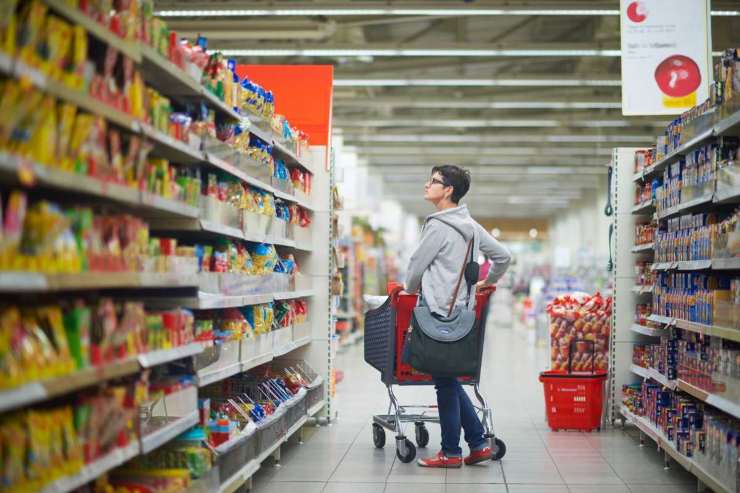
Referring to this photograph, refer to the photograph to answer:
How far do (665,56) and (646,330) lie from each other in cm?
252

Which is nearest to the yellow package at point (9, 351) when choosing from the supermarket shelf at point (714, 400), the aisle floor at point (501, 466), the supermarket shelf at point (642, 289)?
the aisle floor at point (501, 466)

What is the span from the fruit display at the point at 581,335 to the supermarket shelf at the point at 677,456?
0.53 meters

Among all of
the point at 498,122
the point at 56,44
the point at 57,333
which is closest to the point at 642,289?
the point at 57,333

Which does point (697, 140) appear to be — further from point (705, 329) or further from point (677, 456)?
point (677, 456)

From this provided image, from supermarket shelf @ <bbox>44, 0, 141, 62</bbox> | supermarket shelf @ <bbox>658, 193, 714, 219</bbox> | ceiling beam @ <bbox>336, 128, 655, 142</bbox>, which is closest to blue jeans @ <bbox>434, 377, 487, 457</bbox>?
supermarket shelf @ <bbox>658, 193, 714, 219</bbox>

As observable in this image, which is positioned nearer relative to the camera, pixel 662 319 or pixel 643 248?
pixel 662 319

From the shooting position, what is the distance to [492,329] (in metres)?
23.0

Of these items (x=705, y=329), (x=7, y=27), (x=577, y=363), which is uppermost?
(x=7, y=27)

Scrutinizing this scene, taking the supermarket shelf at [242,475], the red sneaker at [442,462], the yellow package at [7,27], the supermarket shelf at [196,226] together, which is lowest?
the red sneaker at [442,462]

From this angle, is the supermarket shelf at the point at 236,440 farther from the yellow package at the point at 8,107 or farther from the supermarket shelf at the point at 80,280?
the yellow package at the point at 8,107

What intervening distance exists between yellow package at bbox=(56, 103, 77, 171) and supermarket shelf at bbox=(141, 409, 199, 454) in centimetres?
108

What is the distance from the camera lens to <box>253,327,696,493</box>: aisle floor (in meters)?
4.90

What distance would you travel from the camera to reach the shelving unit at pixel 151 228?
243 centimetres

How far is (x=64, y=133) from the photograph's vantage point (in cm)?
265
